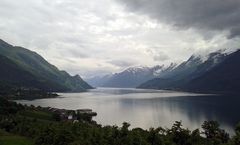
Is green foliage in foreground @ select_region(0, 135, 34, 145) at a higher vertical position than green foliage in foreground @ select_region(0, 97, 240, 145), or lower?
lower

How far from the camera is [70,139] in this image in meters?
104

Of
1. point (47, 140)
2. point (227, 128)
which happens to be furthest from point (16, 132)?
point (227, 128)

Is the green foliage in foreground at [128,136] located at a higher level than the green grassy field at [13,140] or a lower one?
higher

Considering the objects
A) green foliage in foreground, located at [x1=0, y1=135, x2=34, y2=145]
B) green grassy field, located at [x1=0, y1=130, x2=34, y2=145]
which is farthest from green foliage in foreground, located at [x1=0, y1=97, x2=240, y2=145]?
green grassy field, located at [x1=0, y1=130, x2=34, y2=145]

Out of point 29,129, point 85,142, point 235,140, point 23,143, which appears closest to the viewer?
point 235,140

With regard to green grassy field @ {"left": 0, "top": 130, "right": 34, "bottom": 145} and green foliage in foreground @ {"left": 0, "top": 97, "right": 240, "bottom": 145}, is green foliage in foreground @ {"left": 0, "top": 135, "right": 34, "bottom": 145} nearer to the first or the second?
green grassy field @ {"left": 0, "top": 130, "right": 34, "bottom": 145}

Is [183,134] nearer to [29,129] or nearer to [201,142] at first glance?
[201,142]

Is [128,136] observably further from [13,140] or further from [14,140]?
[13,140]

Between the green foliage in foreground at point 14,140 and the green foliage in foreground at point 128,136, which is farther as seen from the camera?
the green foliage in foreground at point 14,140

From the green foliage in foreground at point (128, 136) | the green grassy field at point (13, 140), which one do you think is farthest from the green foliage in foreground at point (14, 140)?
the green foliage in foreground at point (128, 136)

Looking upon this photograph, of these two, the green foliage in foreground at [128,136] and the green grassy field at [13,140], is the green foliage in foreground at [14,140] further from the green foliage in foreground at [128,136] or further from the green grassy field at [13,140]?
the green foliage in foreground at [128,136]

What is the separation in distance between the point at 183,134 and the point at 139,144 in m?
19.6

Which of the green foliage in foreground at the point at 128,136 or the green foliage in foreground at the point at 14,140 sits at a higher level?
the green foliage in foreground at the point at 128,136

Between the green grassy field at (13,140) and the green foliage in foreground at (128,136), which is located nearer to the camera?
the green foliage in foreground at (128,136)
